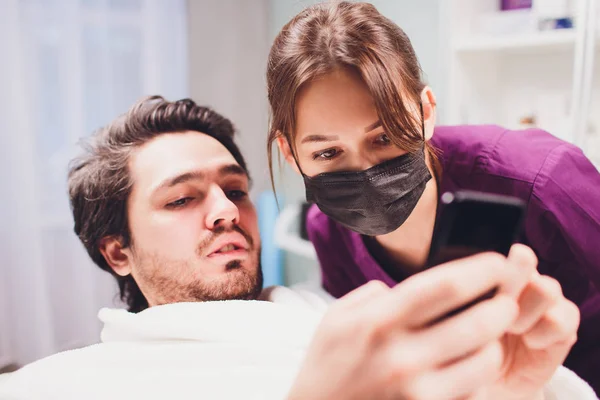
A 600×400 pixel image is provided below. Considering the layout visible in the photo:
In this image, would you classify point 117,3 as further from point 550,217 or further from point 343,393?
point 343,393

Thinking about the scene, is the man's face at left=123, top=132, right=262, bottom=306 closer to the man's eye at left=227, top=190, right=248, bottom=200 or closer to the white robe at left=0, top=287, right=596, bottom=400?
the man's eye at left=227, top=190, right=248, bottom=200

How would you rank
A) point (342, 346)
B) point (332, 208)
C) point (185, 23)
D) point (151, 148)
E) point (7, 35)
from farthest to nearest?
point (185, 23) < point (7, 35) < point (151, 148) < point (332, 208) < point (342, 346)

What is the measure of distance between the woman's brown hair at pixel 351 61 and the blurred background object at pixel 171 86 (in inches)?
21.2

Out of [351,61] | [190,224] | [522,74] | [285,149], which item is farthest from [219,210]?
[522,74]

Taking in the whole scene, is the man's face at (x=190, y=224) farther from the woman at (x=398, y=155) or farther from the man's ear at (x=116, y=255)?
the woman at (x=398, y=155)

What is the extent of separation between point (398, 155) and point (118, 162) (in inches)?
26.2

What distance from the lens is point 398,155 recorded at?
0.78 metres

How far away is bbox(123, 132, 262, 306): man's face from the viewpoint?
955 millimetres

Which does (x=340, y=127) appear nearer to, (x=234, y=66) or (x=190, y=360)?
A: (x=190, y=360)

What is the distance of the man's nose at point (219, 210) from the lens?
3.14 feet

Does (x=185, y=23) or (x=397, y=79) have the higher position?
(x=185, y=23)

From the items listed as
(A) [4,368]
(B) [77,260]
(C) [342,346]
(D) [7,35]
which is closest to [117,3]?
(D) [7,35]

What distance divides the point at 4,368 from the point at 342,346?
6.30 ft

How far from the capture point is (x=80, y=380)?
76cm
